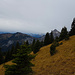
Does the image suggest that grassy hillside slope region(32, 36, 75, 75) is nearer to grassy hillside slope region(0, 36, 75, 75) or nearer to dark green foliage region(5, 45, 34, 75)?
grassy hillside slope region(0, 36, 75, 75)

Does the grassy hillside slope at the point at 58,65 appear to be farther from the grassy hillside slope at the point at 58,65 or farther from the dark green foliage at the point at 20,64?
the dark green foliage at the point at 20,64

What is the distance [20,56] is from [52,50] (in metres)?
12.7

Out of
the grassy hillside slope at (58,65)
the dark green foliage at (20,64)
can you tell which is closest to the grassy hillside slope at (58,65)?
the grassy hillside slope at (58,65)

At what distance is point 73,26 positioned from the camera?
126 ft

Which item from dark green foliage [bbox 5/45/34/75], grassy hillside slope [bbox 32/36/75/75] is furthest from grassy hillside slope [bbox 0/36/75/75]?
dark green foliage [bbox 5/45/34/75]

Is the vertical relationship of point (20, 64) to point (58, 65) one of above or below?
above

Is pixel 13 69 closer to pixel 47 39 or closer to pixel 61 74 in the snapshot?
pixel 61 74

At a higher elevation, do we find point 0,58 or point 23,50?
point 23,50

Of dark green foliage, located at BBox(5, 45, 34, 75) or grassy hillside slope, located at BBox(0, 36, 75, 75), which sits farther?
grassy hillside slope, located at BBox(0, 36, 75, 75)

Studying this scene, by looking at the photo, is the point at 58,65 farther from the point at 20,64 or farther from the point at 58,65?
the point at 20,64

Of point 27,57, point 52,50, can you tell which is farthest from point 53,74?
point 52,50

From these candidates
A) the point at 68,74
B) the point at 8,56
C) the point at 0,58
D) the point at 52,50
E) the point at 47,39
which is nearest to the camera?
the point at 68,74

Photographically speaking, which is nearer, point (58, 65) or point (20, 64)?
point (20, 64)

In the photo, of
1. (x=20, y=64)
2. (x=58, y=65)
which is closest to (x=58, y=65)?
(x=58, y=65)
